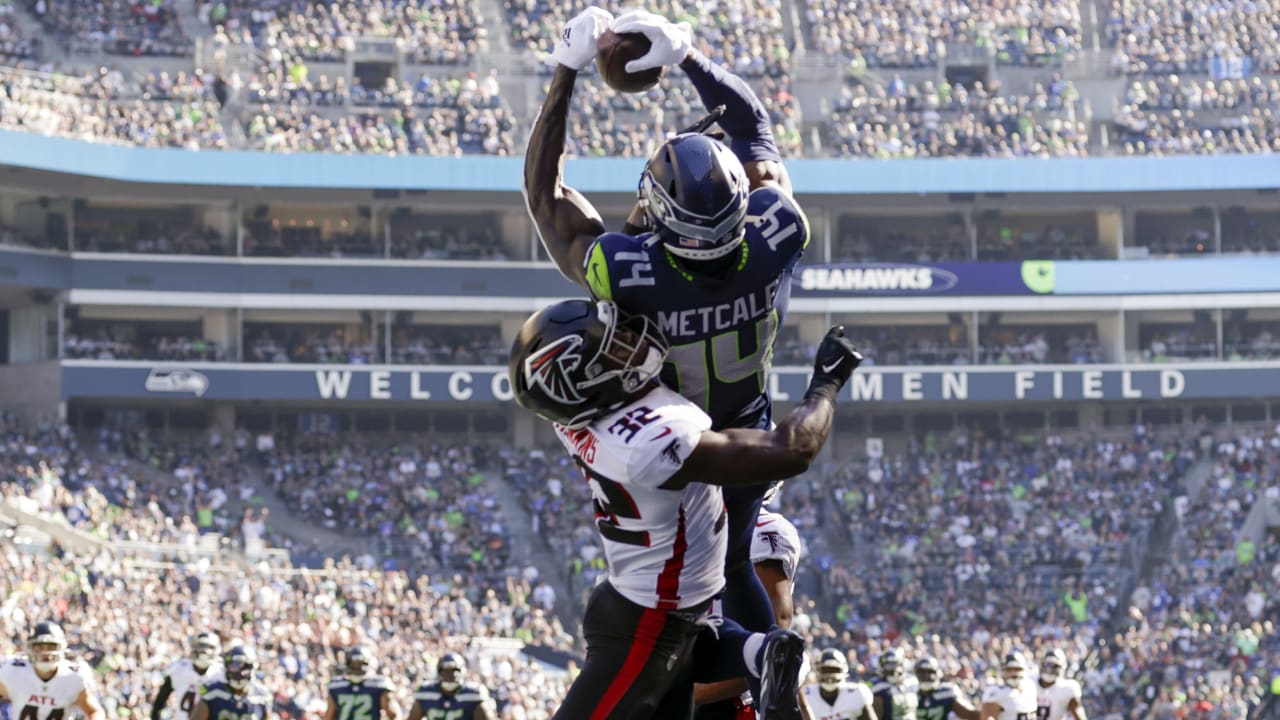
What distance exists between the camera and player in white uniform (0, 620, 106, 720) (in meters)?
13.0

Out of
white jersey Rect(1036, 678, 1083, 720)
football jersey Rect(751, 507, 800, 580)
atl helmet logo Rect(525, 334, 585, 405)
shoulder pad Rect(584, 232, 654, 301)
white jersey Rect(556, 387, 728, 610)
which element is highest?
shoulder pad Rect(584, 232, 654, 301)

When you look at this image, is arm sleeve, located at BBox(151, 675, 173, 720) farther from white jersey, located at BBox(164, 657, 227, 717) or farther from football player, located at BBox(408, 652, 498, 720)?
football player, located at BBox(408, 652, 498, 720)

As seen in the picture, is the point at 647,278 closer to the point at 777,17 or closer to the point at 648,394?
the point at 648,394

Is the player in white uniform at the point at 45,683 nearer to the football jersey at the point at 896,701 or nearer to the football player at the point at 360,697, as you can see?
the football player at the point at 360,697

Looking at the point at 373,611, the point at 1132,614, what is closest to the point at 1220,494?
the point at 1132,614

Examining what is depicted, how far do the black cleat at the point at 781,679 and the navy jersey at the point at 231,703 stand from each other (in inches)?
312

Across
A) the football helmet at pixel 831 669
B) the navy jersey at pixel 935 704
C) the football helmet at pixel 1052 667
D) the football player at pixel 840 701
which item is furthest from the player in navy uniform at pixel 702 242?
the football helmet at pixel 1052 667

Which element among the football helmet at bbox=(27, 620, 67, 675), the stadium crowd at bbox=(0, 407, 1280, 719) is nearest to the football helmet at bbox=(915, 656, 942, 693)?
the football helmet at bbox=(27, 620, 67, 675)

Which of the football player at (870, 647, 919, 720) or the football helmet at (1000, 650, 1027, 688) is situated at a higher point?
the football helmet at (1000, 650, 1027, 688)

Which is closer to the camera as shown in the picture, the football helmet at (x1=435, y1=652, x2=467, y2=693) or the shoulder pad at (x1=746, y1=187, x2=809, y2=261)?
the shoulder pad at (x1=746, y1=187, x2=809, y2=261)

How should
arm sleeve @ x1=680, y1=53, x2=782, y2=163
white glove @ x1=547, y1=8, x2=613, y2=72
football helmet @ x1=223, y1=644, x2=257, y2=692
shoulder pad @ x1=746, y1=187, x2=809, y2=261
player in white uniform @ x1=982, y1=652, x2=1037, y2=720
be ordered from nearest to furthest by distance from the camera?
shoulder pad @ x1=746, y1=187, x2=809, y2=261
white glove @ x1=547, y1=8, x2=613, y2=72
arm sleeve @ x1=680, y1=53, x2=782, y2=163
football helmet @ x1=223, y1=644, x2=257, y2=692
player in white uniform @ x1=982, y1=652, x2=1037, y2=720

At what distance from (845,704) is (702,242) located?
26.9 ft

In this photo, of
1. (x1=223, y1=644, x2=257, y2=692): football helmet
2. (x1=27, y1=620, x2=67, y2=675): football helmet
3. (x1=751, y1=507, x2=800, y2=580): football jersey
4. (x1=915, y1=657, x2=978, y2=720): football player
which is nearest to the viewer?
(x1=751, y1=507, x2=800, y2=580): football jersey

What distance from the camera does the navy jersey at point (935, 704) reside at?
15586mm
